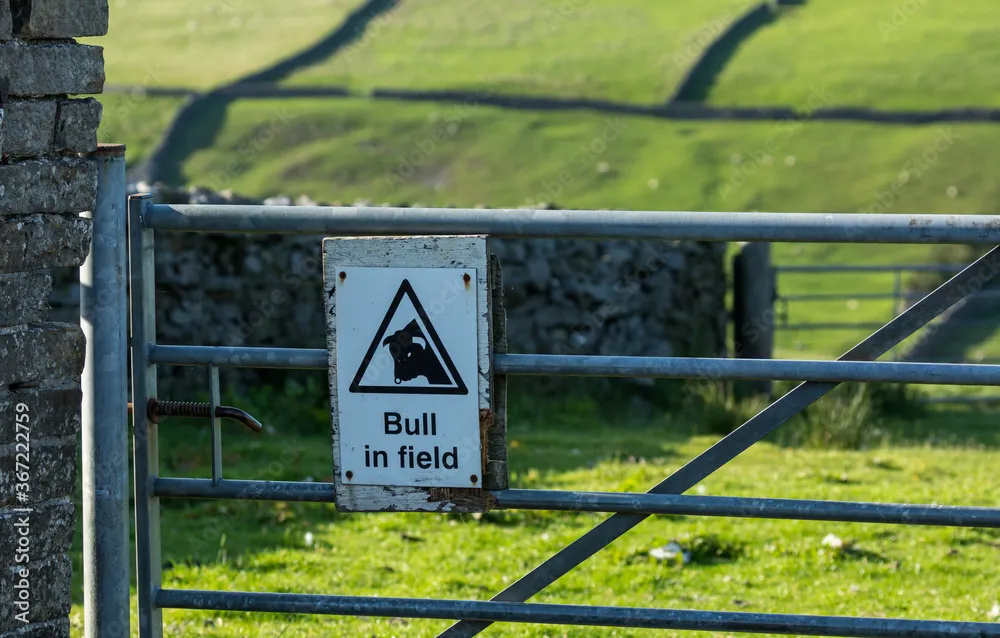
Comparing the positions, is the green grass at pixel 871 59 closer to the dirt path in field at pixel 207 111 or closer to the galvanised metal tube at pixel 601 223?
the dirt path in field at pixel 207 111

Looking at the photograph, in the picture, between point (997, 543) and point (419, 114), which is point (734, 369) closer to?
point (997, 543)

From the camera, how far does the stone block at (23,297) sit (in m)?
2.93

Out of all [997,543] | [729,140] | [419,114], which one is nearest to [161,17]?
[419,114]

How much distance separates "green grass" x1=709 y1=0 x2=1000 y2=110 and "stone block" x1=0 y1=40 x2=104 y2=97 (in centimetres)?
3458

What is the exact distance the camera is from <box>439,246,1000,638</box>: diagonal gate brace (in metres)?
2.75

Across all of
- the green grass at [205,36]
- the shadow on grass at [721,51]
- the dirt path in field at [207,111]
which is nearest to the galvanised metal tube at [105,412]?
the dirt path in field at [207,111]

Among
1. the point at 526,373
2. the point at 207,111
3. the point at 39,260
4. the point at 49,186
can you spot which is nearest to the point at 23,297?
the point at 39,260

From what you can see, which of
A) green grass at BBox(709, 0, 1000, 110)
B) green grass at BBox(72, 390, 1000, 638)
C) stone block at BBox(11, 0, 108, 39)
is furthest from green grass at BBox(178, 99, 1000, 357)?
stone block at BBox(11, 0, 108, 39)

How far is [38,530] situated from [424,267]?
1.16m

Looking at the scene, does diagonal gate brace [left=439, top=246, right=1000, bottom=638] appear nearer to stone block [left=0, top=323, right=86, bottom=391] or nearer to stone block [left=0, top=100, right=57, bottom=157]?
stone block [left=0, top=323, right=86, bottom=391]

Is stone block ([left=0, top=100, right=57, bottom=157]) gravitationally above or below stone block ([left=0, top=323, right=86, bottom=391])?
above

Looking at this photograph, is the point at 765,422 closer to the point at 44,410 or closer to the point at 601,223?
the point at 601,223

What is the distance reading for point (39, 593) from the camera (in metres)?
3.12

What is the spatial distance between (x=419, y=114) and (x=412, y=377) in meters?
33.9
